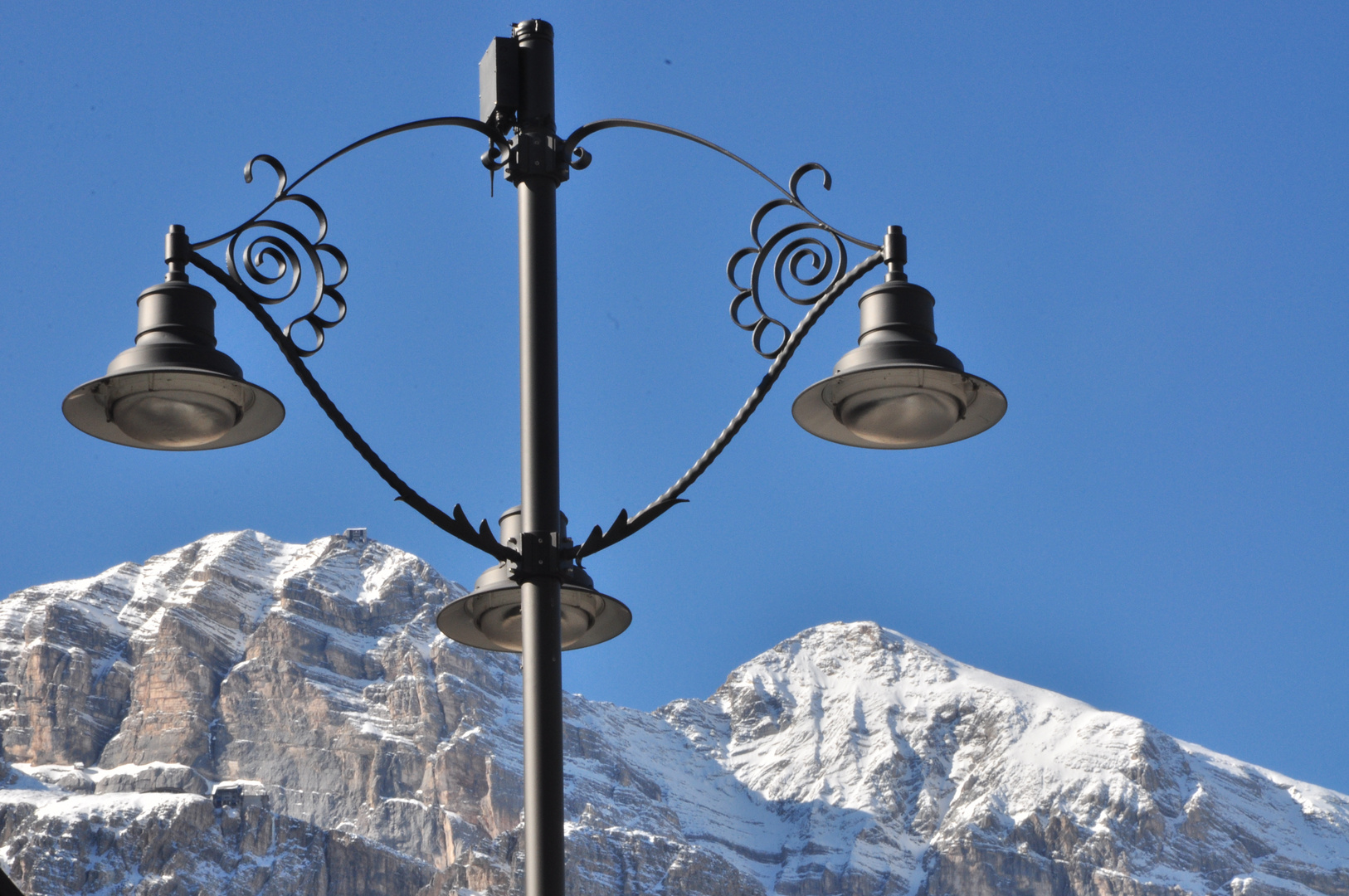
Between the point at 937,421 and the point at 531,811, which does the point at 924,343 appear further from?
the point at 531,811

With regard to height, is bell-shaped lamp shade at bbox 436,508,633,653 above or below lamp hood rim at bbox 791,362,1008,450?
below

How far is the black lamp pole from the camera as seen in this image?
18.3 feet

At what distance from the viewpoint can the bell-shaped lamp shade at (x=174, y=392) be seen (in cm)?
628

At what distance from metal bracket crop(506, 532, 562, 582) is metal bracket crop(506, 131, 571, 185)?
1229 millimetres

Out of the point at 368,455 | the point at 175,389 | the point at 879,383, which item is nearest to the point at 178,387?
the point at 175,389

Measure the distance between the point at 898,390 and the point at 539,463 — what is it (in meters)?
1.44

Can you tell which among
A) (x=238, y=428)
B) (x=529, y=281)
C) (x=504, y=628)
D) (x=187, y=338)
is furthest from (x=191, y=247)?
(x=504, y=628)

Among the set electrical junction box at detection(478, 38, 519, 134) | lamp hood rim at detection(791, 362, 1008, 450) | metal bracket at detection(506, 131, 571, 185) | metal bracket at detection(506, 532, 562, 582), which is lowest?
metal bracket at detection(506, 532, 562, 582)

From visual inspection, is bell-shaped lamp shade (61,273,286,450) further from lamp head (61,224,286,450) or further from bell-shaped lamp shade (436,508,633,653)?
bell-shaped lamp shade (436,508,633,653)

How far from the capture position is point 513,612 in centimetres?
631

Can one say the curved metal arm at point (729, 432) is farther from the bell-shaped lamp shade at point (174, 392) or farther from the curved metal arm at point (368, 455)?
the bell-shaped lamp shade at point (174, 392)

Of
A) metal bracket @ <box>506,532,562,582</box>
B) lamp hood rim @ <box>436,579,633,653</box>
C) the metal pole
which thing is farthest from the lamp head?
metal bracket @ <box>506,532,562,582</box>

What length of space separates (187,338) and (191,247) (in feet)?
1.04

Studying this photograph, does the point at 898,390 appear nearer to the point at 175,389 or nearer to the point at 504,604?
the point at 504,604
